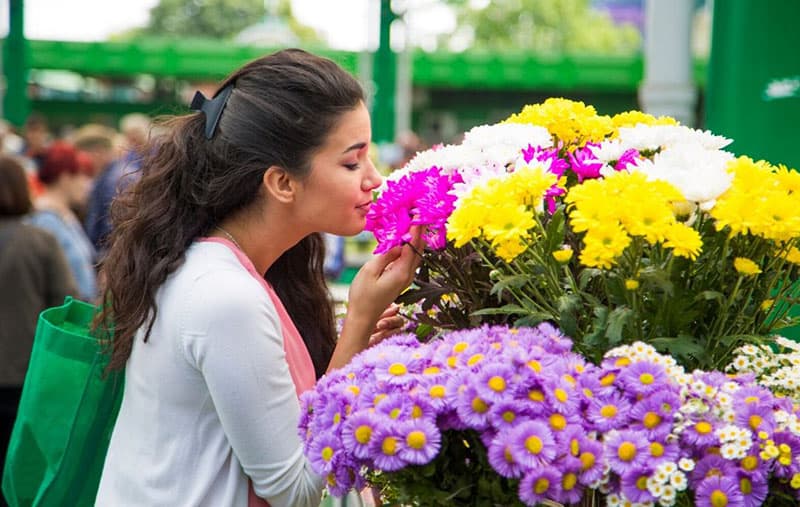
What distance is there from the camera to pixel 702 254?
146 centimetres

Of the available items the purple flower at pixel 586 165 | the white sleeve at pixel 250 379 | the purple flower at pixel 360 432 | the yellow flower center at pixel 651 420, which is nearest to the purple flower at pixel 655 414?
the yellow flower center at pixel 651 420

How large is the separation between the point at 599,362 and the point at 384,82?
9170 mm

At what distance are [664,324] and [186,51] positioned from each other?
2447cm

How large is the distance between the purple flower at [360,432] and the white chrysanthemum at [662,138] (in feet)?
2.21

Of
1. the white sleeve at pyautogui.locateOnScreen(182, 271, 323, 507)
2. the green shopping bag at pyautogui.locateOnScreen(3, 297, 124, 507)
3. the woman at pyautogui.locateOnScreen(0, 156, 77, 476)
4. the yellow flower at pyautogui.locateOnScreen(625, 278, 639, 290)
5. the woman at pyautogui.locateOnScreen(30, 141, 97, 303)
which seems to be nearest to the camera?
the yellow flower at pyautogui.locateOnScreen(625, 278, 639, 290)

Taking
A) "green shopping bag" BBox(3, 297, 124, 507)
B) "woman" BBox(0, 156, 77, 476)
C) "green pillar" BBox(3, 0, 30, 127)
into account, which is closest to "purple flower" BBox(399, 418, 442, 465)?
"green shopping bag" BBox(3, 297, 124, 507)

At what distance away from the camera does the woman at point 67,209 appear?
5.55 meters

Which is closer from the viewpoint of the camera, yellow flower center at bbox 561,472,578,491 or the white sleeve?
yellow flower center at bbox 561,472,578,491

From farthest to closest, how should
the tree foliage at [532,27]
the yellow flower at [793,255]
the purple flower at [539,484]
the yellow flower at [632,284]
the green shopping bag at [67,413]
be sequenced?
the tree foliage at [532,27], the green shopping bag at [67,413], the yellow flower at [793,255], the yellow flower at [632,284], the purple flower at [539,484]

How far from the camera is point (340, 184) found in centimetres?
179

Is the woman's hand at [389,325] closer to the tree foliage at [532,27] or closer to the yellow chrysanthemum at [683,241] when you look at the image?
the yellow chrysanthemum at [683,241]

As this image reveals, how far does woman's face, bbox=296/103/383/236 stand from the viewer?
5.88ft

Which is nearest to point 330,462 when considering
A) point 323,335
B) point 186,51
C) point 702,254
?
point 702,254

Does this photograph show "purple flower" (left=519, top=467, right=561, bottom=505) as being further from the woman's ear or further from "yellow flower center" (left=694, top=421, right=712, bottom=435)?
the woman's ear
